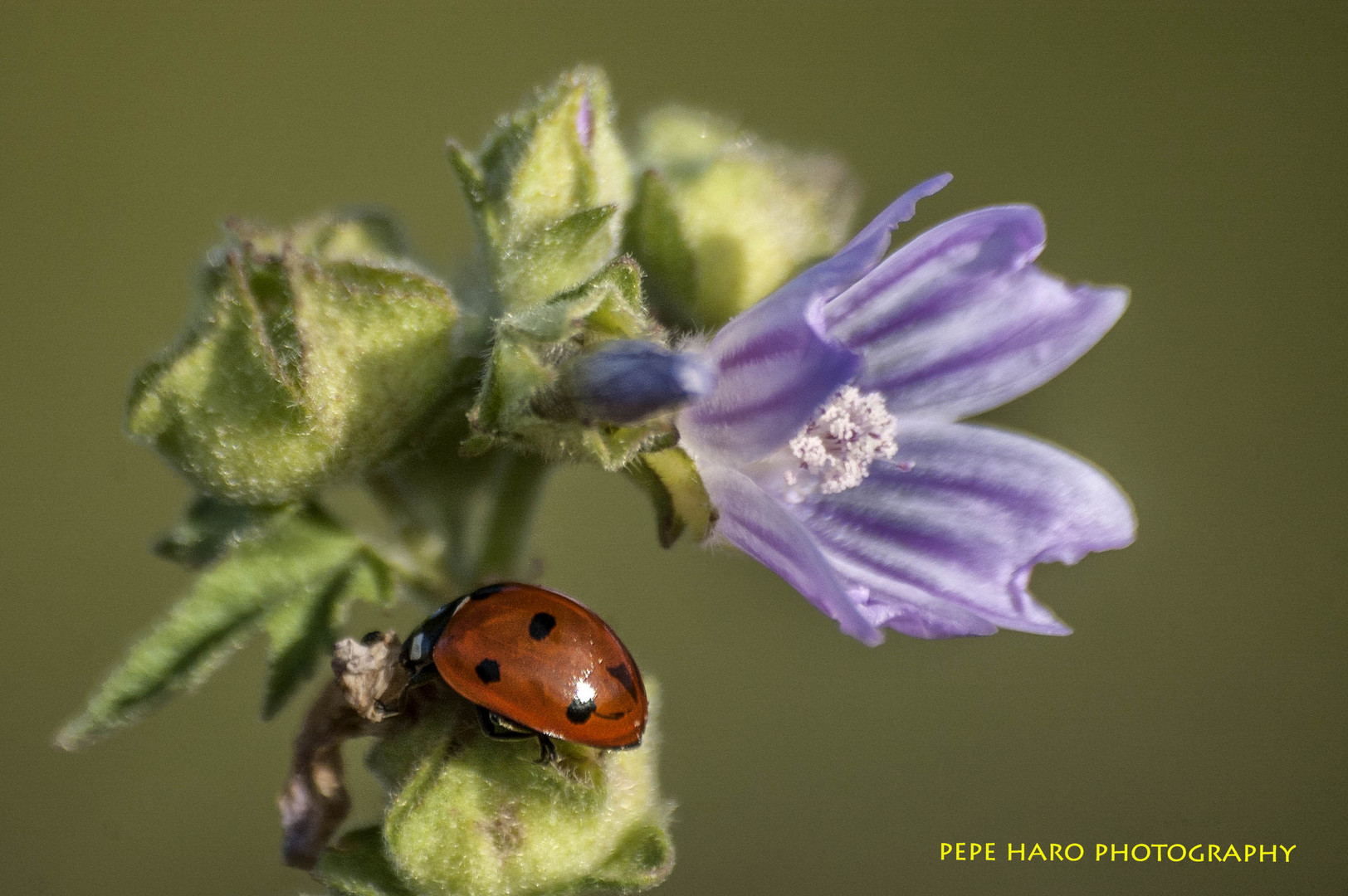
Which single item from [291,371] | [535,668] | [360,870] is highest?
[291,371]

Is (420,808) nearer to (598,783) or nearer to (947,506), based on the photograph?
(598,783)

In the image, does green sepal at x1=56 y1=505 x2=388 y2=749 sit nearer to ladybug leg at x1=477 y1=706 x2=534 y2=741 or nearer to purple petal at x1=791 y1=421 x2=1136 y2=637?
ladybug leg at x1=477 y1=706 x2=534 y2=741

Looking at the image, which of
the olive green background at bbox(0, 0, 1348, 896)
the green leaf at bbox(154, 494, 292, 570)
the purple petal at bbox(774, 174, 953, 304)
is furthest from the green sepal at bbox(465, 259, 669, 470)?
the olive green background at bbox(0, 0, 1348, 896)

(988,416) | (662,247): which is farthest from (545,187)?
(988,416)

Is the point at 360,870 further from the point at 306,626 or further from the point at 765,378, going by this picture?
the point at 765,378

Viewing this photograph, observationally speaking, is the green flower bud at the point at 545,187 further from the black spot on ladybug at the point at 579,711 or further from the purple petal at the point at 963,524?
the black spot on ladybug at the point at 579,711

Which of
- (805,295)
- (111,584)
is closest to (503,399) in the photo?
(805,295)
